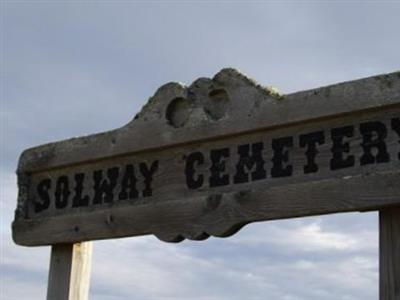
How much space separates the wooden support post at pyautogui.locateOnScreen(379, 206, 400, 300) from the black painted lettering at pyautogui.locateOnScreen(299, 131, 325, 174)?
294 millimetres

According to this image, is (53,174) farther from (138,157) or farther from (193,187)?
(193,187)

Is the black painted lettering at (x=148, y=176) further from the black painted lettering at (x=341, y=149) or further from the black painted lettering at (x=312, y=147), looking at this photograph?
the black painted lettering at (x=341, y=149)

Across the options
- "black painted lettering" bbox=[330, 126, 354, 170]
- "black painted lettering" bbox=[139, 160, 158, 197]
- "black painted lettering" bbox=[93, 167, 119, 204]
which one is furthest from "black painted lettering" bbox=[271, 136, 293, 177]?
"black painted lettering" bbox=[93, 167, 119, 204]

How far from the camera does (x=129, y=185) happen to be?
11.4ft

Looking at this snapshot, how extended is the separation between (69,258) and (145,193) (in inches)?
23.3

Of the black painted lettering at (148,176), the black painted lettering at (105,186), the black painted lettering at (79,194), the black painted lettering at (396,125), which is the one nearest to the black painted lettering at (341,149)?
the black painted lettering at (396,125)

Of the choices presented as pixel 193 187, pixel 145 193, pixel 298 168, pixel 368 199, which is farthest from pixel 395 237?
pixel 145 193

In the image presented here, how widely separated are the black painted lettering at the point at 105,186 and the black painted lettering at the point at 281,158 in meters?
0.84

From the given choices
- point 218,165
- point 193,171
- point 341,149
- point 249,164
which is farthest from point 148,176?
point 341,149

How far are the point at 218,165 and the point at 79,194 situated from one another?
0.81 metres

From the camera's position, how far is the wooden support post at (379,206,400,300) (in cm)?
271

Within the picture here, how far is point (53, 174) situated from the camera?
385 cm

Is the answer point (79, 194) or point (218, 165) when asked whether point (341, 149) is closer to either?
point (218, 165)

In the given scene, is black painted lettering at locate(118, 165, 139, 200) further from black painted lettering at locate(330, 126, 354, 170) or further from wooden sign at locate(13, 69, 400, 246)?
black painted lettering at locate(330, 126, 354, 170)
